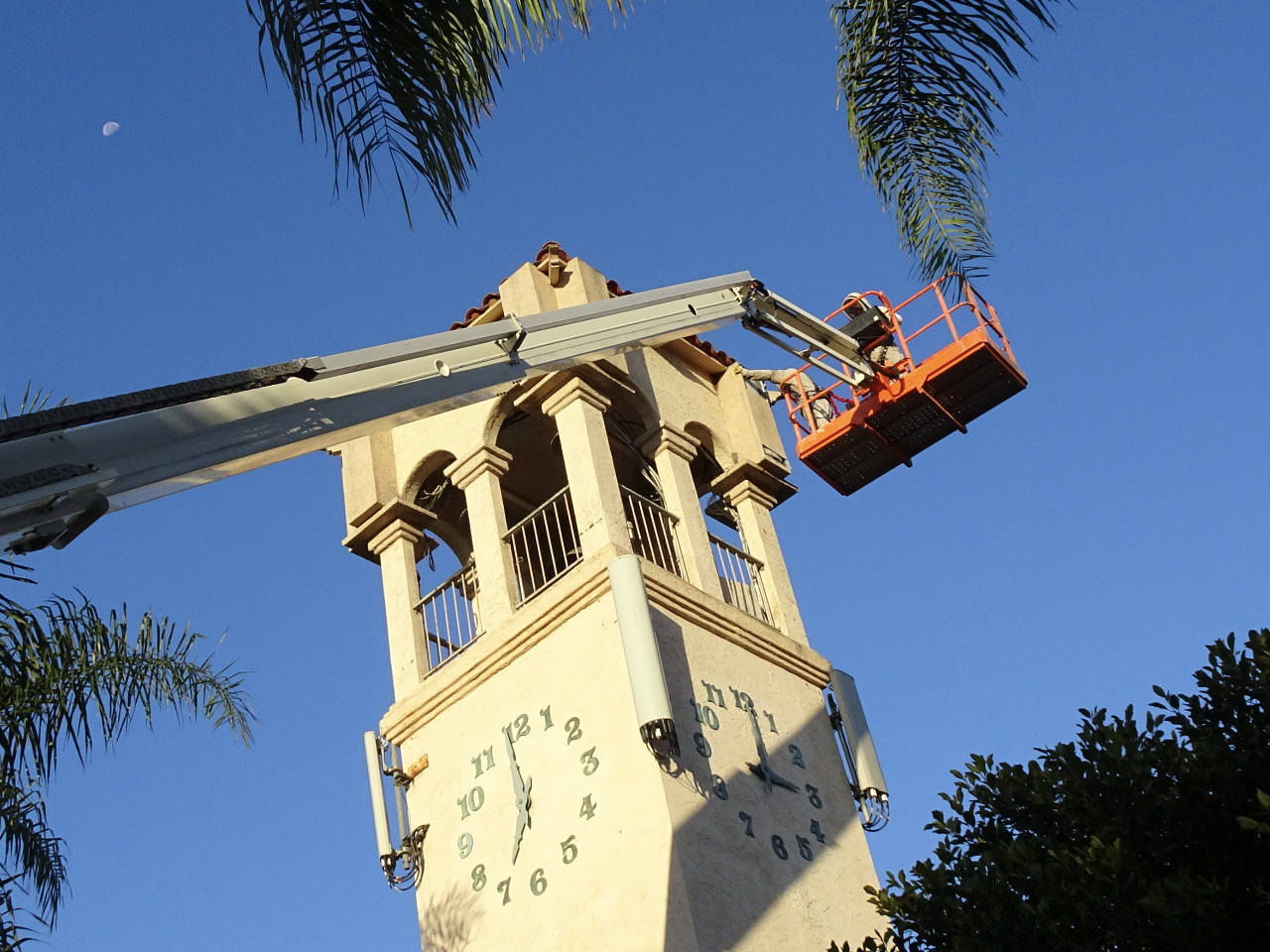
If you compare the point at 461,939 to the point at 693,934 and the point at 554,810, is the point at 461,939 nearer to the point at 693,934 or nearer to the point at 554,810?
the point at 554,810

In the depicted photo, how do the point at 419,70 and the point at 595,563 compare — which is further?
the point at 595,563

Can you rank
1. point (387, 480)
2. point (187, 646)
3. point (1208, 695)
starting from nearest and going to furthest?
point (1208, 695)
point (187, 646)
point (387, 480)

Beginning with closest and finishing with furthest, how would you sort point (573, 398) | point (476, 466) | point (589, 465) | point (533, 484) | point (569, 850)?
point (569, 850) < point (589, 465) < point (573, 398) < point (476, 466) < point (533, 484)

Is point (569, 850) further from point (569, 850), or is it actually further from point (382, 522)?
point (382, 522)

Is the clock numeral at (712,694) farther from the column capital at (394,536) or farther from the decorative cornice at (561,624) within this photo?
the column capital at (394,536)

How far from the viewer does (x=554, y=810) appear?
15.0 m

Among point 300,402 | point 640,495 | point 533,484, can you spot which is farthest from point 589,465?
point 300,402

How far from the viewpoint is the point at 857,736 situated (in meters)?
17.3

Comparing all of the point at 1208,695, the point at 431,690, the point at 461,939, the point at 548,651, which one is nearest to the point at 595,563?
the point at 548,651

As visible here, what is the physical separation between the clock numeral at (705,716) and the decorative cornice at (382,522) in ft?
16.4

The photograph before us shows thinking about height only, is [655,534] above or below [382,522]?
below

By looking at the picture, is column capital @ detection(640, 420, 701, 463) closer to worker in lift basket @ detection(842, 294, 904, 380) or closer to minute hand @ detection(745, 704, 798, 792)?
worker in lift basket @ detection(842, 294, 904, 380)

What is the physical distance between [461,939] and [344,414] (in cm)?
803

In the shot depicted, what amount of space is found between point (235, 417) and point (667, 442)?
1121cm
